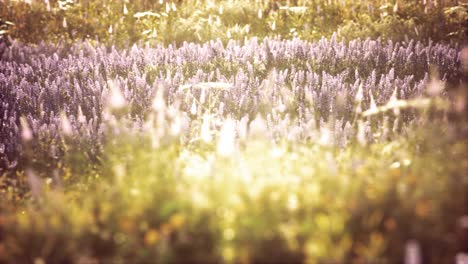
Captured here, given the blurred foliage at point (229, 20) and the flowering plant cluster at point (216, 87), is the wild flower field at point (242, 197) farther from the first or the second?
the blurred foliage at point (229, 20)

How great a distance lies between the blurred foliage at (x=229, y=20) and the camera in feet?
25.3

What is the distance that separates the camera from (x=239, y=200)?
7.84ft

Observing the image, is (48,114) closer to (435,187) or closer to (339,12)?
(435,187)

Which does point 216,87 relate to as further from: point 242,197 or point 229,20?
point 229,20

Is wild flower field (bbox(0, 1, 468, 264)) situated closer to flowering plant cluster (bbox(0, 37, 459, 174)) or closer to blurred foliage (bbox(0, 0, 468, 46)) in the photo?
flowering plant cluster (bbox(0, 37, 459, 174))

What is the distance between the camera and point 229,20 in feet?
29.7

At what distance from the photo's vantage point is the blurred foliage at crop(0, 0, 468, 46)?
771 cm

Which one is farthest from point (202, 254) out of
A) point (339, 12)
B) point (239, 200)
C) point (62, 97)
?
point (339, 12)

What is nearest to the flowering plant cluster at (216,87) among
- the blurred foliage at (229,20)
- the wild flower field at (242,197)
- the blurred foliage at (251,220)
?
the wild flower field at (242,197)

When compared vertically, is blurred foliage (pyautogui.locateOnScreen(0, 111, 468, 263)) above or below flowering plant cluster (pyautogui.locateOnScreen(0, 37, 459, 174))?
above

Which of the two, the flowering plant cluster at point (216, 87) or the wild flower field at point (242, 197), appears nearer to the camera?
the wild flower field at point (242, 197)

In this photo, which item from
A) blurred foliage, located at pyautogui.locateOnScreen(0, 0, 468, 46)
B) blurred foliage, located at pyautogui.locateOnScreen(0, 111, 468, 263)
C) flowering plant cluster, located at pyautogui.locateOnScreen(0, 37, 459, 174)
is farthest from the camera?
blurred foliage, located at pyautogui.locateOnScreen(0, 0, 468, 46)

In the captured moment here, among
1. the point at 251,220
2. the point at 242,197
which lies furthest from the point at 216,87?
the point at 251,220

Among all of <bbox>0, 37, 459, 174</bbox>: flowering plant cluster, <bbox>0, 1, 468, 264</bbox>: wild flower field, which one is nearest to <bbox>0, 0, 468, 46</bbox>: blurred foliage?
<bbox>0, 37, 459, 174</bbox>: flowering plant cluster
